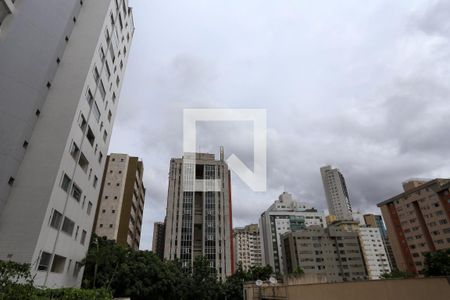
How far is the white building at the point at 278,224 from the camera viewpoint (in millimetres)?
115875

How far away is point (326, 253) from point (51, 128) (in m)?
96.3

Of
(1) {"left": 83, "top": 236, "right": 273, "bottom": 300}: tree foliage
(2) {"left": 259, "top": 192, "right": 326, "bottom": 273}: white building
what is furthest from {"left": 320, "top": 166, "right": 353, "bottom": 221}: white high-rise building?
(1) {"left": 83, "top": 236, "right": 273, "bottom": 300}: tree foliage

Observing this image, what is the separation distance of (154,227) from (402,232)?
9225 cm

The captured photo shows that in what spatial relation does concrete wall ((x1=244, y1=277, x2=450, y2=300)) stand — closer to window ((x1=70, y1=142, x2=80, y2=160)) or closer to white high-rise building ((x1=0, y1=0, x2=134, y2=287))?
white high-rise building ((x1=0, y1=0, x2=134, y2=287))

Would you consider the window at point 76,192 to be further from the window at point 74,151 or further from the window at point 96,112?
the window at point 96,112

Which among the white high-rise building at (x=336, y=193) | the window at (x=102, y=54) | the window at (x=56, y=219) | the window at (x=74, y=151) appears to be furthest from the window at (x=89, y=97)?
the white high-rise building at (x=336, y=193)

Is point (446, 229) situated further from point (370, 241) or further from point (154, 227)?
point (154, 227)

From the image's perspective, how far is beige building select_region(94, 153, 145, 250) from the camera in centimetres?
5119

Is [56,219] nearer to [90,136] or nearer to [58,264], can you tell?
[58,264]

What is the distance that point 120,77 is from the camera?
32094 mm

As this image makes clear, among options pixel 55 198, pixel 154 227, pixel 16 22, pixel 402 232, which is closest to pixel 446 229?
pixel 402 232

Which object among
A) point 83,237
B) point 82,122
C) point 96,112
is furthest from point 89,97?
point 83,237

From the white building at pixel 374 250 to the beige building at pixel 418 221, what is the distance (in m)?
52.5

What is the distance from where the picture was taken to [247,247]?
493ft
